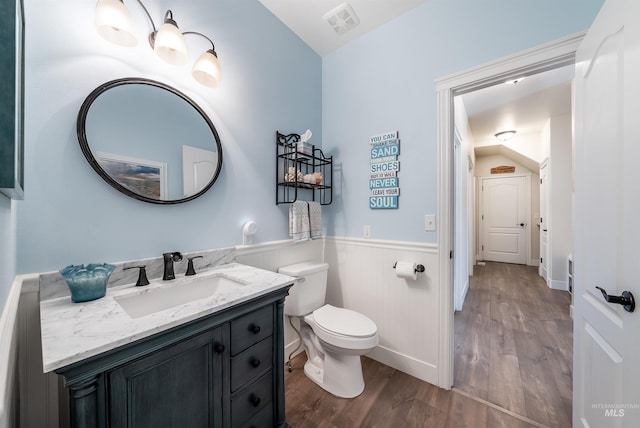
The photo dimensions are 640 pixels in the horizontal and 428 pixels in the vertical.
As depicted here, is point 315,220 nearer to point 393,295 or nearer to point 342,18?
point 393,295

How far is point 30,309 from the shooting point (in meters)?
0.89

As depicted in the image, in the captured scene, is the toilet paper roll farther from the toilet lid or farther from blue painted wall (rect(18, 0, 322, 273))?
blue painted wall (rect(18, 0, 322, 273))

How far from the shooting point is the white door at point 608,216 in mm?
753

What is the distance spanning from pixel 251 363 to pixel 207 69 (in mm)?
1502

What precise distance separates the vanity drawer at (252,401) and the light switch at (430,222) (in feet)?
4.37

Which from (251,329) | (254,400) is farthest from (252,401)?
(251,329)

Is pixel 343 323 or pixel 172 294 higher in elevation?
pixel 172 294

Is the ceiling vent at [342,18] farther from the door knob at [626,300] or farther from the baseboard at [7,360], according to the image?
the baseboard at [7,360]

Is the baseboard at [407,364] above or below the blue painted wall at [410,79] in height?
below

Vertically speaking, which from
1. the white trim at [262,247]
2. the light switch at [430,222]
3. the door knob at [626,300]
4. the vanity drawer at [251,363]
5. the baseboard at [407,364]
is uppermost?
the light switch at [430,222]

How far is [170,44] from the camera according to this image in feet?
3.70

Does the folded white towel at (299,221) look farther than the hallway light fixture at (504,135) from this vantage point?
No

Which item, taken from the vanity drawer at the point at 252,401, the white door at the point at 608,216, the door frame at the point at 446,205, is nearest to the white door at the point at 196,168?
the vanity drawer at the point at 252,401

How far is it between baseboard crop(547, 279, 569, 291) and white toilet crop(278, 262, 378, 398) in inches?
150
